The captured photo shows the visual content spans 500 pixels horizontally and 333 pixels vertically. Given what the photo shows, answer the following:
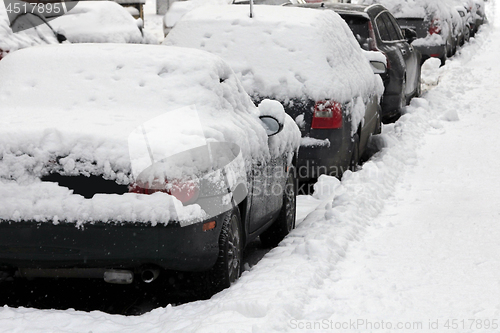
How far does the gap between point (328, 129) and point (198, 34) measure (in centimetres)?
182

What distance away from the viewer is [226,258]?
482 centimetres

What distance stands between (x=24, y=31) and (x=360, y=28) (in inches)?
188

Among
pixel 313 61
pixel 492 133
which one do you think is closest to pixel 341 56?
pixel 313 61

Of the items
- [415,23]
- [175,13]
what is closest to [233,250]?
[415,23]

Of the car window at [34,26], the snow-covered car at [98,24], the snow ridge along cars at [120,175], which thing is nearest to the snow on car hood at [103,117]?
the snow ridge along cars at [120,175]

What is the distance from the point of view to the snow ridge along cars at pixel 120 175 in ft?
14.2

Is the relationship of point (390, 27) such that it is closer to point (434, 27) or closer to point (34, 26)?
point (34, 26)

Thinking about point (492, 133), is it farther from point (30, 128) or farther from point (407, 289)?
point (30, 128)

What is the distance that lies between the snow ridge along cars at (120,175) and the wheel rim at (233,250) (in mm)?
12

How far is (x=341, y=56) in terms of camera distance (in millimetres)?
8375

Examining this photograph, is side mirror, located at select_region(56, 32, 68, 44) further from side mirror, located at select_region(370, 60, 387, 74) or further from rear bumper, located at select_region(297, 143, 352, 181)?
rear bumper, located at select_region(297, 143, 352, 181)

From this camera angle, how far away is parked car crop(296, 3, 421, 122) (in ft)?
36.2

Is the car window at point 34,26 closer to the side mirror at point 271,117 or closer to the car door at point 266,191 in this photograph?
the car door at point 266,191

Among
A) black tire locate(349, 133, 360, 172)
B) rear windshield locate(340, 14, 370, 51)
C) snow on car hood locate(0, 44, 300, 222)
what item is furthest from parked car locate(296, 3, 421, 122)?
snow on car hood locate(0, 44, 300, 222)
